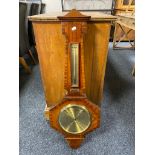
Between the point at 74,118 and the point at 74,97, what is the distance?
0.14 metres

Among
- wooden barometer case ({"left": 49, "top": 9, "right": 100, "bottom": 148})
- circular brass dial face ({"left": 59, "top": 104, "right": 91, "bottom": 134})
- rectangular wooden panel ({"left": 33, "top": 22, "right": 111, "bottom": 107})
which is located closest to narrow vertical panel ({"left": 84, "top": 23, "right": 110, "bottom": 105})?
rectangular wooden panel ({"left": 33, "top": 22, "right": 111, "bottom": 107})

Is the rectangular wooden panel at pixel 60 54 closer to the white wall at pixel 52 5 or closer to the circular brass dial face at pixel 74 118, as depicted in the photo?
the circular brass dial face at pixel 74 118

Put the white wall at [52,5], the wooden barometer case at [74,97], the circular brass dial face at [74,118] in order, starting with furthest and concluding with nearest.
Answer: the white wall at [52,5], the circular brass dial face at [74,118], the wooden barometer case at [74,97]

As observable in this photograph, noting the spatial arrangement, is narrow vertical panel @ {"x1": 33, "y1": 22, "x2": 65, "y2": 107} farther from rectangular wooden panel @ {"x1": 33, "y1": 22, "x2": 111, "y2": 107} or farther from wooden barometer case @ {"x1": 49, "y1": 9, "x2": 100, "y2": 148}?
wooden barometer case @ {"x1": 49, "y1": 9, "x2": 100, "y2": 148}

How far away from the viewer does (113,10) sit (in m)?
4.43

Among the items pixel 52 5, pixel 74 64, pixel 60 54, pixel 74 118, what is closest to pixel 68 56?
pixel 74 64

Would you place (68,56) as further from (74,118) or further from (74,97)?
(74,118)

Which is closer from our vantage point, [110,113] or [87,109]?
[87,109]

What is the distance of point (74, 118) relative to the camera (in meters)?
1.24

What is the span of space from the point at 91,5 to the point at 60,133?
3665 mm

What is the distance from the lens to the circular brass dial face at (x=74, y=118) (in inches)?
48.3

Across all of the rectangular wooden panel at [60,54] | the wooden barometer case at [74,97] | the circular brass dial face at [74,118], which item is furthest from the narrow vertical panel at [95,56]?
the circular brass dial face at [74,118]

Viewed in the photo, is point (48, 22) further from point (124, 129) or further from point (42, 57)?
point (124, 129)
